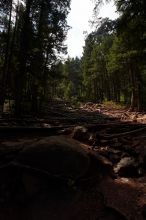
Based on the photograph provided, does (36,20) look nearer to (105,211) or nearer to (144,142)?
(144,142)

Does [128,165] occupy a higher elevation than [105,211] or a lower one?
higher

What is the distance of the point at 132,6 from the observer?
1491cm

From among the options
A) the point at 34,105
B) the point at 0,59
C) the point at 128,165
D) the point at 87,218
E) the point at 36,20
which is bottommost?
the point at 87,218

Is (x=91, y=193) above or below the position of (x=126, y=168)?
below

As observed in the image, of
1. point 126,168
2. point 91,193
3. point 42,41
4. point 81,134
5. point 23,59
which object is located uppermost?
point 42,41

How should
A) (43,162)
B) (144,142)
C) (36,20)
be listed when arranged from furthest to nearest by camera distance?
(36,20)
(144,142)
(43,162)

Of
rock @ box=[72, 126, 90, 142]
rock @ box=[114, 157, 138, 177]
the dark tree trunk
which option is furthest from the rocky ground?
Result: the dark tree trunk

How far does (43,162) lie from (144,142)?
4931 mm

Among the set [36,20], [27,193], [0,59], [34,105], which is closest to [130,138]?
[27,193]

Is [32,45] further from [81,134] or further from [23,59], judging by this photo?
[81,134]

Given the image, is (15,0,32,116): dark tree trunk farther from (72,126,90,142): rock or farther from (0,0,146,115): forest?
(72,126,90,142): rock

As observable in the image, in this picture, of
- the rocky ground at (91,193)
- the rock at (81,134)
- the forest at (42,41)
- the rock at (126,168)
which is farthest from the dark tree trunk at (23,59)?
the rock at (126,168)

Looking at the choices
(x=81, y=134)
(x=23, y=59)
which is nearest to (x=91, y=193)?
(x=81, y=134)

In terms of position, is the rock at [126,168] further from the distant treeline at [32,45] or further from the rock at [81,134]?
the distant treeline at [32,45]
